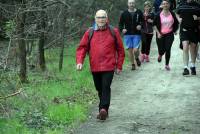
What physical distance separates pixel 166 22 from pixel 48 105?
587 cm

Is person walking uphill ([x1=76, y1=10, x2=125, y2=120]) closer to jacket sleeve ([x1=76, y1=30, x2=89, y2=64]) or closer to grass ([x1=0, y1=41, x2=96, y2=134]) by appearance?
jacket sleeve ([x1=76, y1=30, x2=89, y2=64])

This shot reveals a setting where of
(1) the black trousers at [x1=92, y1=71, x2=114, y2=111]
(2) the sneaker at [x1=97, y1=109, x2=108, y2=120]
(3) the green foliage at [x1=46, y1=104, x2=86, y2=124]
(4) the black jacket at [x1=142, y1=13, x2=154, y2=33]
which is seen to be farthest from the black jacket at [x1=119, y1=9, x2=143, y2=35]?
(2) the sneaker at [x1=97, y1=109, x2=108, y2=120]

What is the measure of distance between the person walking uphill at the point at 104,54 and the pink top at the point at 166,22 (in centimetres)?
570

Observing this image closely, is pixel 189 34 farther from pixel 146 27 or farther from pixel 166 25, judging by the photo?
pixel 146 27

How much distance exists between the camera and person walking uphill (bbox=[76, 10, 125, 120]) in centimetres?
971

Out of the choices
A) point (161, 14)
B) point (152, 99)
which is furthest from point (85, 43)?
point (161, 14)

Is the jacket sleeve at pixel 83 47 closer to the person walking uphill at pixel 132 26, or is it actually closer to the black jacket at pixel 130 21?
the person walking uphill at pixel 132 26

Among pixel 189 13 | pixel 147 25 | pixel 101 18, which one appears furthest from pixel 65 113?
pixel 147 25

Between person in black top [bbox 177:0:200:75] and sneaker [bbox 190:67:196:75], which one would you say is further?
sneaker [bbox 190:67:196:75]

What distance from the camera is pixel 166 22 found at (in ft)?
50.1

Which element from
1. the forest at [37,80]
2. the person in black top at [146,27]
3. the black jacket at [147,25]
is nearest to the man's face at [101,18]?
the forest at [37,80]

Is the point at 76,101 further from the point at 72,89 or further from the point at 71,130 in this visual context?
the point at 71,130

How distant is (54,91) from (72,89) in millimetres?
503

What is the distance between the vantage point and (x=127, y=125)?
30.3 ft
